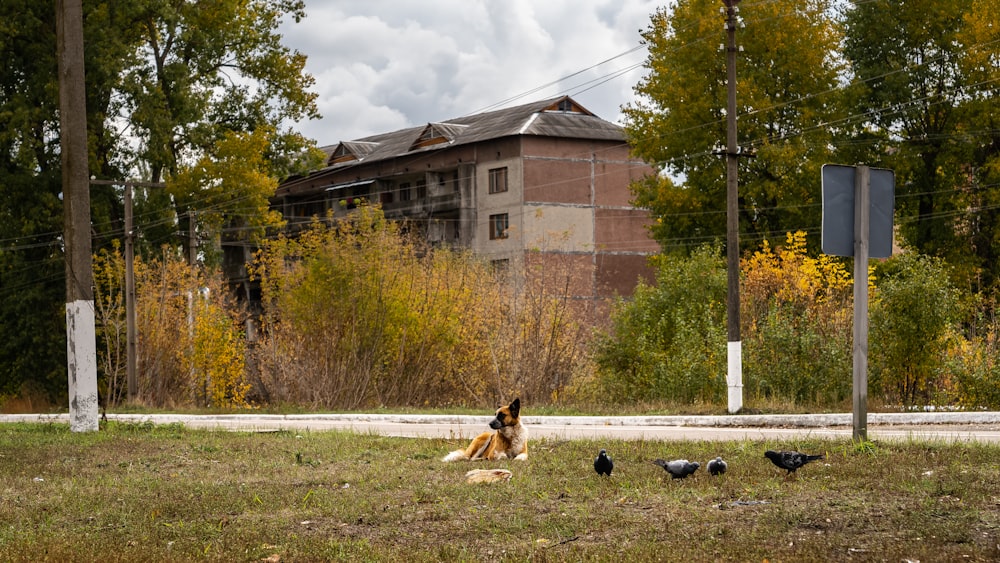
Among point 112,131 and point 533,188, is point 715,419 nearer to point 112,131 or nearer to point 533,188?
point 112,131

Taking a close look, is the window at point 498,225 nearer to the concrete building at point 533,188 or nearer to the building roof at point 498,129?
the concrete building at point 533,188

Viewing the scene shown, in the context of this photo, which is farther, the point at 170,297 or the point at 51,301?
the point at 51,301

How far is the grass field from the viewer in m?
7.21

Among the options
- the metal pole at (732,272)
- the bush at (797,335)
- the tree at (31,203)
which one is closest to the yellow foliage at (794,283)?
the bush at (797,335)

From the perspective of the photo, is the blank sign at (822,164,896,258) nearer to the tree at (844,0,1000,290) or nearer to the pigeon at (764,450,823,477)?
the pigeon at (764,450,823,477)

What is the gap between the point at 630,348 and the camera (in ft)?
88.8

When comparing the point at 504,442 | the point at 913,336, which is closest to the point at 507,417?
the point at 504,442

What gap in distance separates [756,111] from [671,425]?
20.1 meters

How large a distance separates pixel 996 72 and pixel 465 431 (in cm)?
2663

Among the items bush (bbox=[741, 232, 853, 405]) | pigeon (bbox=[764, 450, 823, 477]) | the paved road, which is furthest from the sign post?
bush (bbox=[741, 232, 853, 405])

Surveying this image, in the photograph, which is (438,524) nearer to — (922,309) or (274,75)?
(922,309)

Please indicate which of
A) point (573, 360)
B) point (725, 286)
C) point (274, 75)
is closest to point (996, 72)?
point (725, 286)

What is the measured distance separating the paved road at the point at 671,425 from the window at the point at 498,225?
37.1m

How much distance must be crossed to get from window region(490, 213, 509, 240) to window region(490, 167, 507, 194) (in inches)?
52.3
